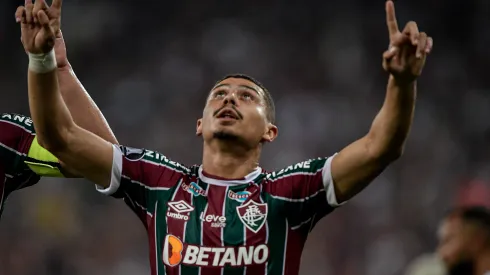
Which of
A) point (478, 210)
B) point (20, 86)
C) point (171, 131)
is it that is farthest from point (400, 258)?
point (478, 210)

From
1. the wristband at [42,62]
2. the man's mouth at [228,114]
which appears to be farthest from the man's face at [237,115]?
the wristband at [42,62]

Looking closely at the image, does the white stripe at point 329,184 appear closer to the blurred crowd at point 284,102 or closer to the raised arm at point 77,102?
the raised arm at point 77,102

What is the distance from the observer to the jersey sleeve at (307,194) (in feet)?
11.1

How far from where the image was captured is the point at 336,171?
3316 mm

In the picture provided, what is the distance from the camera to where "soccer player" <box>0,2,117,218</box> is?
3840 millimetres

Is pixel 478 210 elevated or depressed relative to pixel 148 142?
depressed

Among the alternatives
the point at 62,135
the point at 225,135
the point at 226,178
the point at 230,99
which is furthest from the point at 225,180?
the point at 62,135

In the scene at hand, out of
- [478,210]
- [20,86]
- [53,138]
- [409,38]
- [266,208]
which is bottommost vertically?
[478,210]

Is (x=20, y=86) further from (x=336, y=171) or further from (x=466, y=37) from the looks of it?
(x=336, y=171)

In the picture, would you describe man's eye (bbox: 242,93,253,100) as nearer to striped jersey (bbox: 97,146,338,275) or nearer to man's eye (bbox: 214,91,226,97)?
man's eye (bbox: 214,91,226,97)

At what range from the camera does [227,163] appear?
369 cm

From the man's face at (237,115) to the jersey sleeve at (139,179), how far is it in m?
0.28

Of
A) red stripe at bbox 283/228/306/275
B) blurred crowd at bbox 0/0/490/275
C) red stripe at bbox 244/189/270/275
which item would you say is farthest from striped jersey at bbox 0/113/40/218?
blurred crowd at bbox 0/0/490/275

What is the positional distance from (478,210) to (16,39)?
26.8ft
